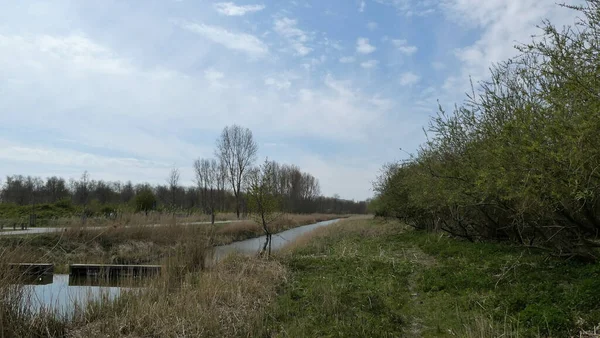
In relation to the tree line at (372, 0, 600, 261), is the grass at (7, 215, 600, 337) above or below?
below

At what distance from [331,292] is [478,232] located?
959cm

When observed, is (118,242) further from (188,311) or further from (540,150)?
(540,150)

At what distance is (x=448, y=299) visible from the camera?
295 inches

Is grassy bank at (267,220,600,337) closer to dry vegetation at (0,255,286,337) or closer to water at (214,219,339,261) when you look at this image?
dry vegetation at (0,255,286,337)

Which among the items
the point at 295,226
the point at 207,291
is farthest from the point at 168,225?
the point at 295,226

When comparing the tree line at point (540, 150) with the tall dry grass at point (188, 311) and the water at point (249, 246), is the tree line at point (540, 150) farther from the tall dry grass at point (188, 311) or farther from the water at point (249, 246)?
the water at point (249, 246)

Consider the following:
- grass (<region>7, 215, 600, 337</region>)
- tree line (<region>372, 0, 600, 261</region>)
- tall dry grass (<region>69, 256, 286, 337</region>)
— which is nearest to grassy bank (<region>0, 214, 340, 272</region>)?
grass (<region>7, 215, 600, 337</region>)

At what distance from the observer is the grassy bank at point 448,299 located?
558 cm

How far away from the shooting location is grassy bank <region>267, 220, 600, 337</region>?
5578 mm

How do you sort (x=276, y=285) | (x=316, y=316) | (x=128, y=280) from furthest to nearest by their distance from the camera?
(x=276, y=285) < (x=128, y=280) < (x=316, y=316)

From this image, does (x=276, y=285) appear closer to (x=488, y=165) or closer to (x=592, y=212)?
(x=488, y=165)

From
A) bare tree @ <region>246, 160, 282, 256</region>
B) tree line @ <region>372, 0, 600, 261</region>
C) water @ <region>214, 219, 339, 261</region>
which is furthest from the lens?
bare tree @ <region>246, 160, 282, 256</region>

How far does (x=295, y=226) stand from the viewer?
45719mm

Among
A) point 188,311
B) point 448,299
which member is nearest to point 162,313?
point 188,311
